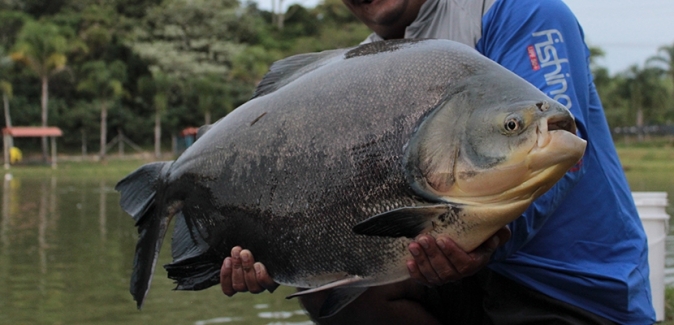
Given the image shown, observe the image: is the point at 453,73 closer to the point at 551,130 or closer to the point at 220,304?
the point at 551,130

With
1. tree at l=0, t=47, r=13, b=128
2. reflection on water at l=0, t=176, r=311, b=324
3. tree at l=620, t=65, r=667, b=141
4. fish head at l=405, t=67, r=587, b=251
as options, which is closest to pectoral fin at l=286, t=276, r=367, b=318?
fish head at l=405, t=67, r=587, b=251

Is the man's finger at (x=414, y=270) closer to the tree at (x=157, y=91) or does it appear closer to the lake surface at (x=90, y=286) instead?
the lake surface at (x=90, y=286)

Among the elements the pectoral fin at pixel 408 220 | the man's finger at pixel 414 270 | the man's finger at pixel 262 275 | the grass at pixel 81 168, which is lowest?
the grass at pixel 81 168

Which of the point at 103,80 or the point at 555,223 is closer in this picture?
the point at 555,223

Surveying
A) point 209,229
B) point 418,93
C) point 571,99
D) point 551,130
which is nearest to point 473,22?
point 571,99

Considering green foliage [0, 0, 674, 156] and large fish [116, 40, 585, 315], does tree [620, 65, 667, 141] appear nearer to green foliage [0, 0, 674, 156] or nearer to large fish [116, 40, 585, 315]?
green foliage [0, 0, 674, 156]

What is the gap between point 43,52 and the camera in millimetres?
41969

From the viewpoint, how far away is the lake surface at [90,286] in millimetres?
6785

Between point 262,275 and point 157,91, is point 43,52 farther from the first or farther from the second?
point 262,275

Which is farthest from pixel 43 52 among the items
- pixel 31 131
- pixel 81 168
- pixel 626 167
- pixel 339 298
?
pixel 339 298

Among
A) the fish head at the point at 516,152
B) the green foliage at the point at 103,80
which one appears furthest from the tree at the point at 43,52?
the fish head at the point at 516,152

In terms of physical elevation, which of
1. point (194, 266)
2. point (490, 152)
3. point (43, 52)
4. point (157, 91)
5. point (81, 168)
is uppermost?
point (490, 152)

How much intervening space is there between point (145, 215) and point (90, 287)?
5.60 meters

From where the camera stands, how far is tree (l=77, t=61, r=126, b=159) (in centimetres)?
4278
